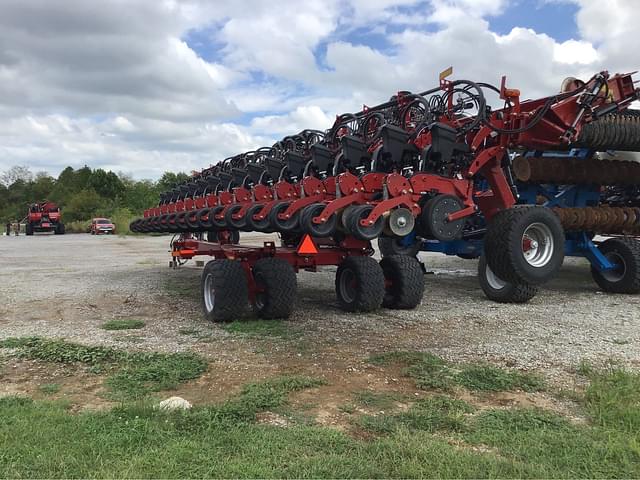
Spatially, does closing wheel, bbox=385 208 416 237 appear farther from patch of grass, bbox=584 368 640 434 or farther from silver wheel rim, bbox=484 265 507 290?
silver wheel rim, bbox=484 265 507 290

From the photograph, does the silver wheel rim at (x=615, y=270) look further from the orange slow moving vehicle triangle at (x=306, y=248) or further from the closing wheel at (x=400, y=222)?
Answer: the closing wheel at (x=400, y=222)

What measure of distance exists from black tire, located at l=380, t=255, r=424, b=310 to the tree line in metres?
36.4

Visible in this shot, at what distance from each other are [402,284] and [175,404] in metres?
5.00

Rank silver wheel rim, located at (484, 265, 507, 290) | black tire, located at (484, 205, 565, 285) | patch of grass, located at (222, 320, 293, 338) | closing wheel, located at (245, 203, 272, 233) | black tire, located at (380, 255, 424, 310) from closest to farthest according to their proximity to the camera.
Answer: black tire, located at (484, 205, 565, 285)
closing wheel, located at (245, 203, 272, 233)
patch of grass, located at (222, 320, 293, 338)
black tire, located at (380, 255, 424, 310)
silver wheel rim, located at (484, 265, 507, 290)

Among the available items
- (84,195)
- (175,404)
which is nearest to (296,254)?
(175,404)

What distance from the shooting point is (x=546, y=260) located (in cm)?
483

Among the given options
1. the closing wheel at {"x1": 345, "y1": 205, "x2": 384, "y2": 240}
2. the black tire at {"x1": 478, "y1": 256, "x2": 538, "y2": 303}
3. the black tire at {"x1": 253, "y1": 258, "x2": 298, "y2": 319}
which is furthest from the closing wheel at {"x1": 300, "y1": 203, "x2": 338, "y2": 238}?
the black tire at {"x1": 478, "y1": 256, "x2": 538, "y2": 303}

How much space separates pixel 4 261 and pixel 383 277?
1501 cm

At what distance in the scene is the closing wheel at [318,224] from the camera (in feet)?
16.8

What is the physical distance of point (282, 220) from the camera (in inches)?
242

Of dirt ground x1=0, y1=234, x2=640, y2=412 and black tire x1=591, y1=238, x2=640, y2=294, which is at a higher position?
black tire x1=591, y1=238, x2=640, y2=294

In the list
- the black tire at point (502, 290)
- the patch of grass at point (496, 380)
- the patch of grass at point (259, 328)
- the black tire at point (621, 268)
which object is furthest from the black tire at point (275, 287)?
the black tire at point (621, 268)

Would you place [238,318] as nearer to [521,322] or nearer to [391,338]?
[391,338]

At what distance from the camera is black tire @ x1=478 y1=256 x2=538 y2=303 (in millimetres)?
9352
